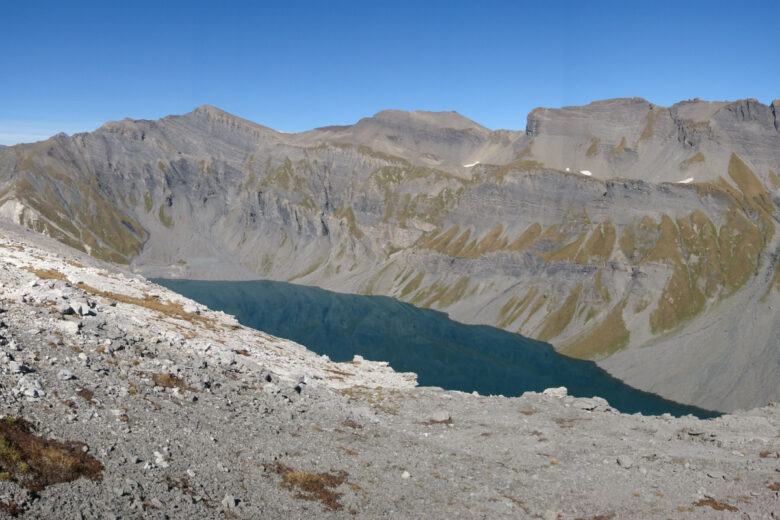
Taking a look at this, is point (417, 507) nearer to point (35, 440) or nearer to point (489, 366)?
point (35, 440)

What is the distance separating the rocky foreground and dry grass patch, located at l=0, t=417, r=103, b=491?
74 mm

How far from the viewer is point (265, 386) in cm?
3881

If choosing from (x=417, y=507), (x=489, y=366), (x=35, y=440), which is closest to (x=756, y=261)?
(x=489, y=366)

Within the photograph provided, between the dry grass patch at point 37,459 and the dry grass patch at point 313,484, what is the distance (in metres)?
7.71

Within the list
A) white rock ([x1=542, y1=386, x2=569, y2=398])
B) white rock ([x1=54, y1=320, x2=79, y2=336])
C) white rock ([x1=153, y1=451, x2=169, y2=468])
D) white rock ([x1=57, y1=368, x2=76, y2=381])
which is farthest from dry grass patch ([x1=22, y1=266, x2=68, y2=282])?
white rock ([x1=542, y1=386, x2=569, y2=398])

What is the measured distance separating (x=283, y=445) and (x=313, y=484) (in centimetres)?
417

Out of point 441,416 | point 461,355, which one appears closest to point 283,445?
point 441,416

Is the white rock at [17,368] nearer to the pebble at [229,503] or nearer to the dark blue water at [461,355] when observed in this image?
the pebble at [229,503]

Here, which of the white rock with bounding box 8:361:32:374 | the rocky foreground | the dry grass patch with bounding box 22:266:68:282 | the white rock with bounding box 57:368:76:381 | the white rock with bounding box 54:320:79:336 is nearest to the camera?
the rocky foreground

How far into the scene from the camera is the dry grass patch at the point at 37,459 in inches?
750

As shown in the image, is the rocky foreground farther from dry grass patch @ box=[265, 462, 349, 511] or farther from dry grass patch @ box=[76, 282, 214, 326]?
dry grass patch @ box=[76, 282, 214, 326]

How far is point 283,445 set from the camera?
29219 millimetres

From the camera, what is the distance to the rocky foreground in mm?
21688

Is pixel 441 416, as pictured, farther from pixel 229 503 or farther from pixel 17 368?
pixel 17 368
